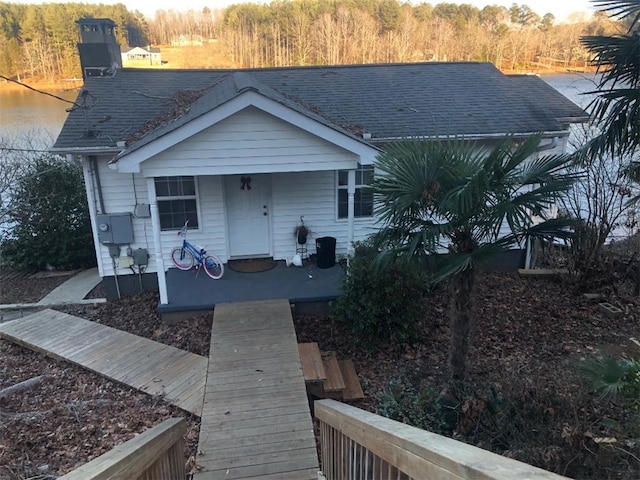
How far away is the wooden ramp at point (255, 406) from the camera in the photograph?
13.6ft

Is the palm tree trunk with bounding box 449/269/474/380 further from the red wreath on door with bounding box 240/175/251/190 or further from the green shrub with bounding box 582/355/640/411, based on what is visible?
the red wreath on door with bounding box 240/175/251/190

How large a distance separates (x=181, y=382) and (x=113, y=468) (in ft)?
13.9

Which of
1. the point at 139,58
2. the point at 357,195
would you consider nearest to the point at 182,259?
the point at 357,195

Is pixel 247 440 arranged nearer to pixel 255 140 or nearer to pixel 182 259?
pixel 255 140

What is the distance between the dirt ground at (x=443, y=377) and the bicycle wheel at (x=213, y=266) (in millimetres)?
1166

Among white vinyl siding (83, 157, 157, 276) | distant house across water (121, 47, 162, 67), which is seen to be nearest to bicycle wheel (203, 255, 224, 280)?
white vinyl siding (83, 157, 157, 276)

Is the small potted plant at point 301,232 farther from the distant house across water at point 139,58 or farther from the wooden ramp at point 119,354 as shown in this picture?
the distant house across water at point 139,58

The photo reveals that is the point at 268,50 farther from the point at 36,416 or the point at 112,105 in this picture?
the point at 36,416

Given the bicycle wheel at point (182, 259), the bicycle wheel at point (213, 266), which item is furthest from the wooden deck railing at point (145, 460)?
the bicycle wheel at point (182, 259)

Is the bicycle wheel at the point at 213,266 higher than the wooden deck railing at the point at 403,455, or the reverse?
the wooden deck railing at the point at 403,455

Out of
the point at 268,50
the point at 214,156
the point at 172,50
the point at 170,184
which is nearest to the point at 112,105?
the point at 170,184

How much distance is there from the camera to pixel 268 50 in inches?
1845

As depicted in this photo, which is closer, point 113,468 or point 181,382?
point 113,468

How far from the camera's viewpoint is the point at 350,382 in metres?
6.11
